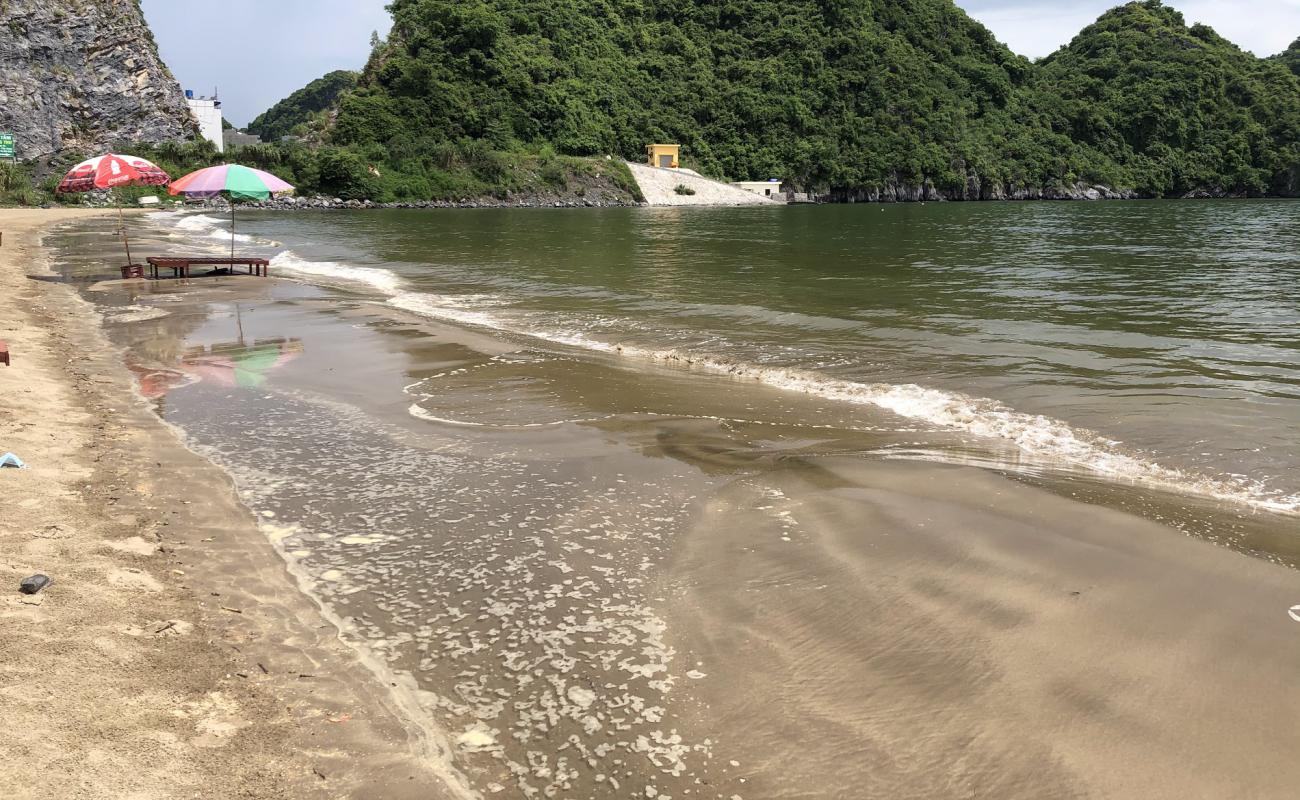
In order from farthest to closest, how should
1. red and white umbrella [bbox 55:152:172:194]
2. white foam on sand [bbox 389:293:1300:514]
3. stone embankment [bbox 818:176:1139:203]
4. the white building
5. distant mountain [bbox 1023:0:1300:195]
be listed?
1. distant mountain [bbox 1023:0:1300:195]
2. stone embankment [bbox 818:176:1139:203]
3. the white building
4. red and white umbrella [bbox 55:152:172:194]
5. white foam on sand [bbox 389:293:1300:514]

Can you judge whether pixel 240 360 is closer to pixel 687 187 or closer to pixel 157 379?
pixel 157 379

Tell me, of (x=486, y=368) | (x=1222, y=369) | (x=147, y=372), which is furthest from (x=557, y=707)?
(x=1222, y=369)

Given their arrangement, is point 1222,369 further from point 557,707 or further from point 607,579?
point 557,707

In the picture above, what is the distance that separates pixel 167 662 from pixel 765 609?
2.93 meters

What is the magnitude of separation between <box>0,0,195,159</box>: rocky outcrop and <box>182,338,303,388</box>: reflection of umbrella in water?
3552 inches

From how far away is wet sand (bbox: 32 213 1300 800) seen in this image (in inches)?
135

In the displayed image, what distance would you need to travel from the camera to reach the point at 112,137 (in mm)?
87250

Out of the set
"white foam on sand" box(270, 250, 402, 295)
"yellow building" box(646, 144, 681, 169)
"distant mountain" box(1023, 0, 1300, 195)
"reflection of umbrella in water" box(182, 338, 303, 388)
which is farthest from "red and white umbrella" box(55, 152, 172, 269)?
"distant mountain" box(1023, 0, 1300, 195)

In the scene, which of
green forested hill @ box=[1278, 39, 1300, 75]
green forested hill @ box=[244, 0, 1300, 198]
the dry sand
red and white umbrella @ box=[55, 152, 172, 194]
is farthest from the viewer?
green forested hill @ box=[1278, 39, 1300, 75]

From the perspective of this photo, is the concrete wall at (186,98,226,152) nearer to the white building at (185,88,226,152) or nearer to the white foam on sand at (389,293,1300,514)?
the white building at (185,88,226,152)

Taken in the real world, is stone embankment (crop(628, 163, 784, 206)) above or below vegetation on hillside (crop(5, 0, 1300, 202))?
below

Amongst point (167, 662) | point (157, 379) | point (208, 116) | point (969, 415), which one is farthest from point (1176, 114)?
point (167, 662)

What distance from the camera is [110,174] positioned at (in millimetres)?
18781

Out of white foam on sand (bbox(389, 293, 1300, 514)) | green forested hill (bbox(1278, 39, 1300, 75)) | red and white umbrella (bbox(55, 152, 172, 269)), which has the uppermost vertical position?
green forested hill (bbox(1278, 39, 1300, 75))
